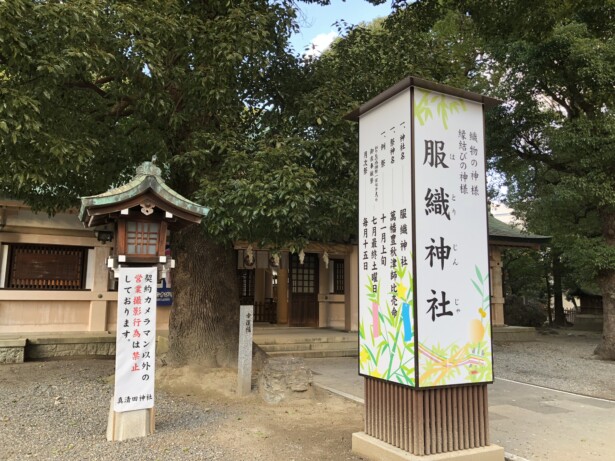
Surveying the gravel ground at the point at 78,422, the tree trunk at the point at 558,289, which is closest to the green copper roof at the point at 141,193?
the gravel ground at the point at 78,422

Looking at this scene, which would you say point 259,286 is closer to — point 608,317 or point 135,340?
point 608,317

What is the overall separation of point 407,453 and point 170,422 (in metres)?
3.25

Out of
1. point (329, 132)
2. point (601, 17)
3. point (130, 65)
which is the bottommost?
point (329, 132)

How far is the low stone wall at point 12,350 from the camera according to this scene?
1073 cm

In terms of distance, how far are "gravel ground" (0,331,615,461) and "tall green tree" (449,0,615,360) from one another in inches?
184

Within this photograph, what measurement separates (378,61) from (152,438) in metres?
7.35

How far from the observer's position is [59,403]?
7270 mm

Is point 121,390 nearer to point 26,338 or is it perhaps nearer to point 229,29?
point 229,29

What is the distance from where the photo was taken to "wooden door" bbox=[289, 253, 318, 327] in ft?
54.9

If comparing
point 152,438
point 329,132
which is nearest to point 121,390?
point 152,438

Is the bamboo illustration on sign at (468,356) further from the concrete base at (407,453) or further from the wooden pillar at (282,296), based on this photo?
the wooden pillar at (282,296)

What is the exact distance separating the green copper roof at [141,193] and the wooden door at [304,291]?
10520 mm

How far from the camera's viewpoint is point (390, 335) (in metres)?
4.88

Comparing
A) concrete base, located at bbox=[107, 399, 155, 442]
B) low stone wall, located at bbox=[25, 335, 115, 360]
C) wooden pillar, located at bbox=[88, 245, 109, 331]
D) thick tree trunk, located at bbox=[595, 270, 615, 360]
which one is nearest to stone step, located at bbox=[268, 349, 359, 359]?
low stone wall, located at bbox=[25, 335, 115, 360]
